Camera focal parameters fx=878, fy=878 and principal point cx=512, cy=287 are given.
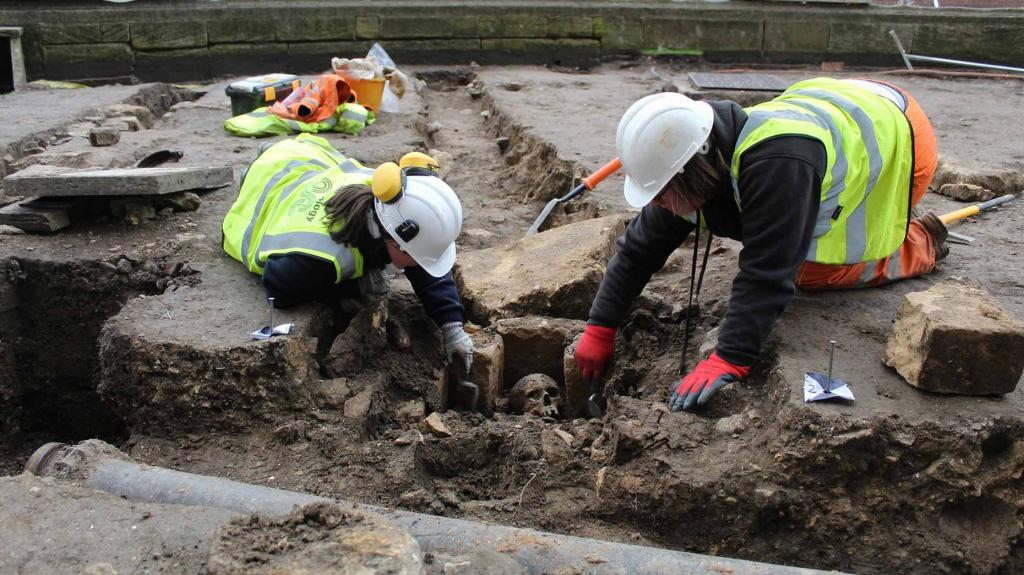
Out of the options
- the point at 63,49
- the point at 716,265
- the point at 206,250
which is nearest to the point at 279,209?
the point at 206,250

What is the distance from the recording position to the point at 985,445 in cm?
263

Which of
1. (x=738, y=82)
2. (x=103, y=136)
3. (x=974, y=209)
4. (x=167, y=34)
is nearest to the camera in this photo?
(x=974, y=209)

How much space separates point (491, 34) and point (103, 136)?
560 centimetres

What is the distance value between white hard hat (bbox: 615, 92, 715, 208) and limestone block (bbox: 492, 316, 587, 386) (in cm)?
116

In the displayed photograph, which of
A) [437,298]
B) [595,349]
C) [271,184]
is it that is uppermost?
[271,184]

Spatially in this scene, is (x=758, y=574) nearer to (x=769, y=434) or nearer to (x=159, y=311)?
(x=769, y=434)

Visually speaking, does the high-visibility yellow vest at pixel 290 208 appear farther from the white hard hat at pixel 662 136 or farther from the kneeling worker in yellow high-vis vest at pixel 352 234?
the white hard hat at pixel 662 136

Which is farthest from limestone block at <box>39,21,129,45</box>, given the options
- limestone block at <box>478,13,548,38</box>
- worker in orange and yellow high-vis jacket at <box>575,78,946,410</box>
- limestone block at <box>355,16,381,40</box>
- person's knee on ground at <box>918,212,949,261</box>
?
person's knee on ground at <box>918,212,949,261</box>

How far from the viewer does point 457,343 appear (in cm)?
374

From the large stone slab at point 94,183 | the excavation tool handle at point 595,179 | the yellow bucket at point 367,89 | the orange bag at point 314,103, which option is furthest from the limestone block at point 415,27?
the large stone slab at point 94,183

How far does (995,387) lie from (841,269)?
2.59ft

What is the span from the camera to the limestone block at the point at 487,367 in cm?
384

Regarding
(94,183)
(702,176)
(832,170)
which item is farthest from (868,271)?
(94,183)

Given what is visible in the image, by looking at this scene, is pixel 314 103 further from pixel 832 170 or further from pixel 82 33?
pixel 832 170
